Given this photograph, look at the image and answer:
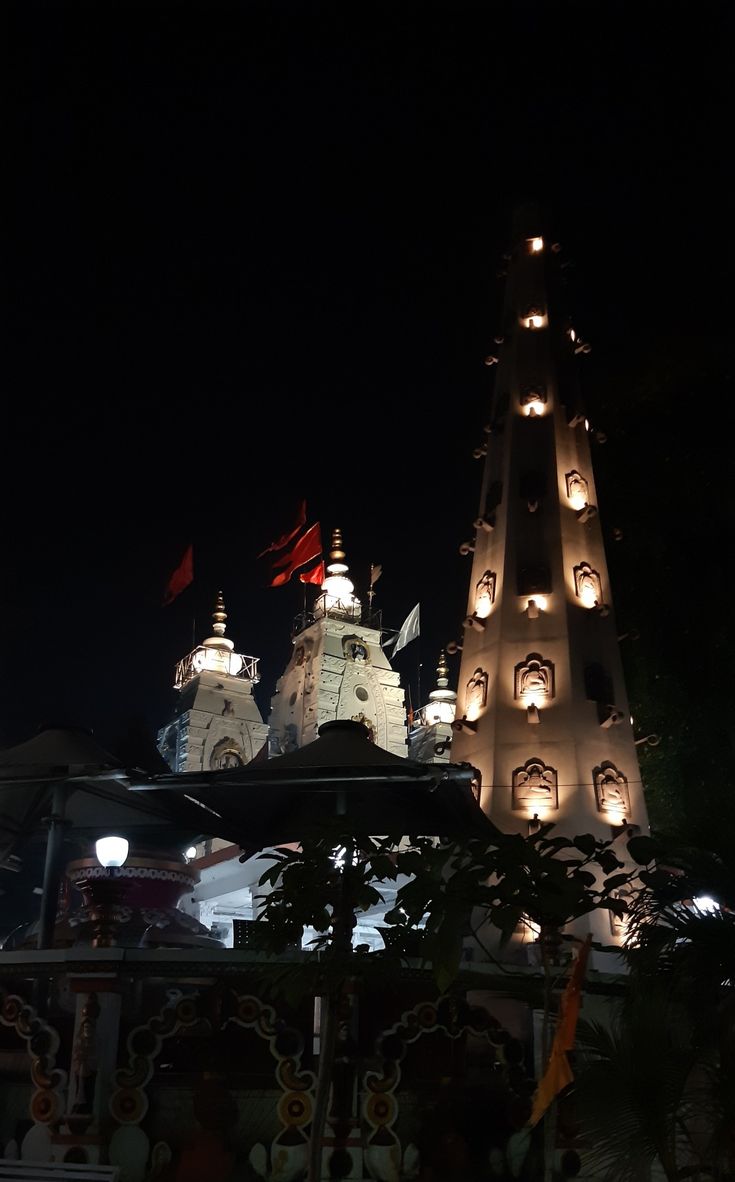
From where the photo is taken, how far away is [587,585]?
26188 mm

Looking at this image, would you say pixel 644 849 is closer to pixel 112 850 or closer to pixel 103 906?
pixel 103 906

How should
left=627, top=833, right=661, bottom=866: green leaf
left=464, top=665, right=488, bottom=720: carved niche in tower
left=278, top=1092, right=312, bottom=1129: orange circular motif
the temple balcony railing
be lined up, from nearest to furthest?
left=627, top=833, right=661, bottom=866: green leaf
left=278, top=1092, right=312, bottom=1129: orange circular motif
left=464, top=665, right=488, bottom=720: carved niche in tower
the temple balcony railing

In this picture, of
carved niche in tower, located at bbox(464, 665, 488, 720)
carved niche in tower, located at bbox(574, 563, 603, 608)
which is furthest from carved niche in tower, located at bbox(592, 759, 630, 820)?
carved niche in tower, located at bbox(574, 563, 603, 608)

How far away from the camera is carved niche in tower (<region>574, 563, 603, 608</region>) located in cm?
2598

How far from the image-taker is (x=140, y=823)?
1306 centimetres

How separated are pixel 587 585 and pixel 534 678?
9.66 ft

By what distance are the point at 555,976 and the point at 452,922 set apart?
1.04 metres

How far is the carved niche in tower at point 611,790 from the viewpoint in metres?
23.5

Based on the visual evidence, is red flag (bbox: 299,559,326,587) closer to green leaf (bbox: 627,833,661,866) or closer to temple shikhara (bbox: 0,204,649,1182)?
temple shikhara (bbox: 0,204,649,1182)

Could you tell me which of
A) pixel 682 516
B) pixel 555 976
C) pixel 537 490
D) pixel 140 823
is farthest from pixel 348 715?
pixel 555 976

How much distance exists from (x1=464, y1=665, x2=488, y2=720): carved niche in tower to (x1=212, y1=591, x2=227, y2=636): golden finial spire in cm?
3107

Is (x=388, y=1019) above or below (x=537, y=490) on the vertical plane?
below

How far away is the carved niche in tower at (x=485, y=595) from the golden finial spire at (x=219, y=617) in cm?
3027

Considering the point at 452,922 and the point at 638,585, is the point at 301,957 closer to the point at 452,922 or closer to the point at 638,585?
the point at 452,922
